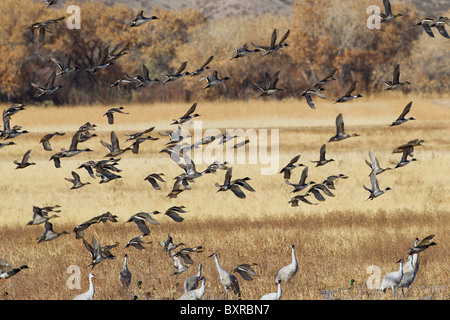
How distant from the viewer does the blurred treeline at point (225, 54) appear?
73.8 meters

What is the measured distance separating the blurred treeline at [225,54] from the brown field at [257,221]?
26174 millimetres

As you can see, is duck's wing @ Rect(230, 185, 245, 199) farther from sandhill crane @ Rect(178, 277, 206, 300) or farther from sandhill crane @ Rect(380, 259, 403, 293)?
sandhill crane @ Rect(380, 259, 403, 293)

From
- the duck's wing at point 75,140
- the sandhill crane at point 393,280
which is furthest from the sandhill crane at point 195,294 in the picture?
the duck's wing at point 75,140

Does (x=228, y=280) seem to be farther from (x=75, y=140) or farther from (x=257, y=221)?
(x=257, y=221)

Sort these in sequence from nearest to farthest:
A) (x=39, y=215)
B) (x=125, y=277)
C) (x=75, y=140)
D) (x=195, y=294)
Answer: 1. (x=195, y=294)
2. (x=125, y=277)
3. (x=75, y=140)
4. (x=39, y=215)

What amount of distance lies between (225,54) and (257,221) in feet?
179

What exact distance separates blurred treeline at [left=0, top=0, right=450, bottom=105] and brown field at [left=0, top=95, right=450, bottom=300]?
26.2 meters

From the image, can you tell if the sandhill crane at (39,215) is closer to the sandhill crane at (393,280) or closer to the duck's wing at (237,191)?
the duck's wing at (237,191)

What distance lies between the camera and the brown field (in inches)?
669

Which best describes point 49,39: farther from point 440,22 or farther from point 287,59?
point 440,22

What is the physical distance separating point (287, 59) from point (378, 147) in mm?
40038

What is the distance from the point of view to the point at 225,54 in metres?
77.8

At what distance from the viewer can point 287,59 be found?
3167 inches

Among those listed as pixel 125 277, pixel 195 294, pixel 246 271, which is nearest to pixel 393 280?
pixel 246 271
